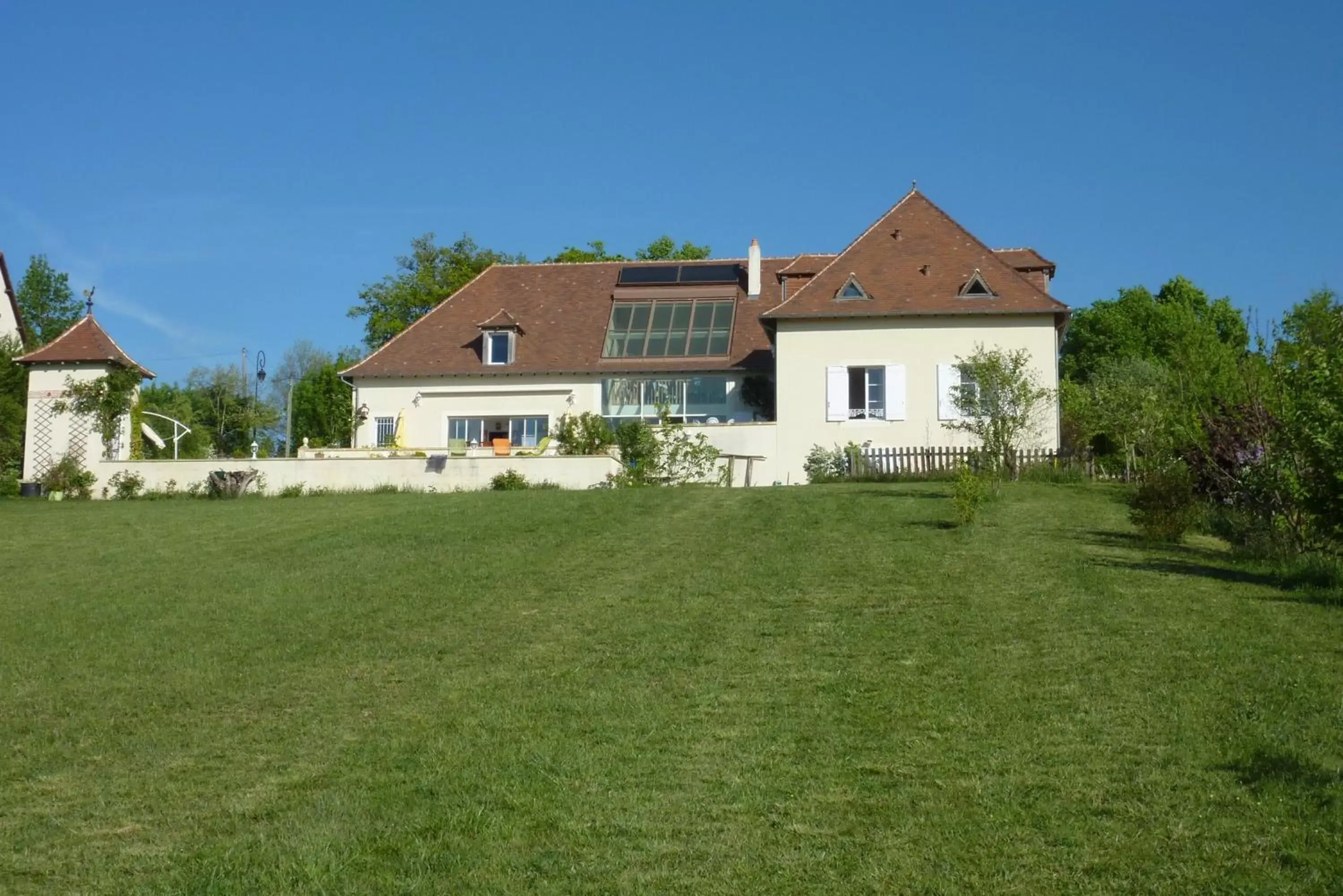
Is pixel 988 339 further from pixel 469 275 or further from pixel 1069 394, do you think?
pixel 469 275

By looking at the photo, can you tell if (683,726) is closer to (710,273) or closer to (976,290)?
(976,290)

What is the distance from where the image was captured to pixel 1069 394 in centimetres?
3148

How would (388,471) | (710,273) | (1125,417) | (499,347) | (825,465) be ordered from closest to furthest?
(1125,417)
(388,471)
(825,465)
(499,347)
(710,273)

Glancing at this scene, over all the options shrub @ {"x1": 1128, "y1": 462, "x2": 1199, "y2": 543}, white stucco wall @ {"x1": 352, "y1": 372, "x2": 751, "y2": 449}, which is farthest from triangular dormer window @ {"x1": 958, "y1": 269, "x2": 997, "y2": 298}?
shrub @ {"x1": 1128, "y1": 462, "x2": 1199, "y2": 543}

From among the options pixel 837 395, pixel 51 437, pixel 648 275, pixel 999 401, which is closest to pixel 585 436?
pixel 837 395

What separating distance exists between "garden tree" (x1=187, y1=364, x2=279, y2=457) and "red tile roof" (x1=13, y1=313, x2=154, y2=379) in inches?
937

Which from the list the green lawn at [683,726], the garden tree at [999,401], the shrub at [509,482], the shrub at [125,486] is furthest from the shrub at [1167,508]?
the shrub at [125,486]

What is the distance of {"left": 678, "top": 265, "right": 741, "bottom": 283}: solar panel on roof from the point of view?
130 ft

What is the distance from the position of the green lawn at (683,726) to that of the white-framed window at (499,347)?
74.6 ft

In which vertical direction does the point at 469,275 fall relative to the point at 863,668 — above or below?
above

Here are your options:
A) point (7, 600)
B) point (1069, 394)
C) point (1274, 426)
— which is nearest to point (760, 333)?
point (1069, 394)

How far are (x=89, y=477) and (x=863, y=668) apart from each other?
2385cm

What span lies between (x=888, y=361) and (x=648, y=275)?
10.8 metres

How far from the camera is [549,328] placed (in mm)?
38656
